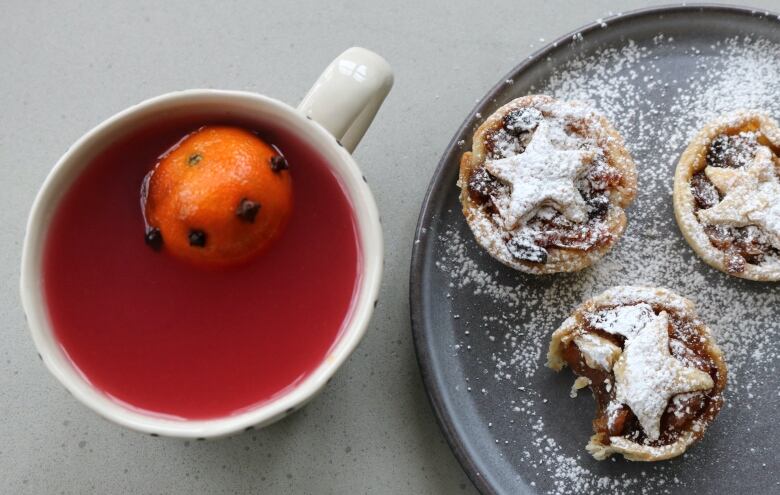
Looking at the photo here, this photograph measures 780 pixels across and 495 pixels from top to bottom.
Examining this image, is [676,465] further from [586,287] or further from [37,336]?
[37,336]

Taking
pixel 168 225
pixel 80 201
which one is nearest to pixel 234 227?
pixel 168 225

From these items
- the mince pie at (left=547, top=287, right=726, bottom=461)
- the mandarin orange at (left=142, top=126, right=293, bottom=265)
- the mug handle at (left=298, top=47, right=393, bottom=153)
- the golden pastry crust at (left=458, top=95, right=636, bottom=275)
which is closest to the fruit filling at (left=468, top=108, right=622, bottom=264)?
the golden pastry crust at (left=458, top=95, right=636, bottom=275)

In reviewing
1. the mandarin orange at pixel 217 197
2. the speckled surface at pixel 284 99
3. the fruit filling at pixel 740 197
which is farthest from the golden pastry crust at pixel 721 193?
the mandarin orange at pixel 217 197

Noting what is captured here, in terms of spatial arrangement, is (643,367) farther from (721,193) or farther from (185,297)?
(185,297)

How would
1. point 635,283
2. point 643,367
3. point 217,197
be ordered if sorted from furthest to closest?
point 635,283
point 643,367
point 217,197

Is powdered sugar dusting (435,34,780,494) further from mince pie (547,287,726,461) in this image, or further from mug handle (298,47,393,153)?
mug handle (298,47,393,153)

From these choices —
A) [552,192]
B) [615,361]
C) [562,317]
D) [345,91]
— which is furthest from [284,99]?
[615,361]
